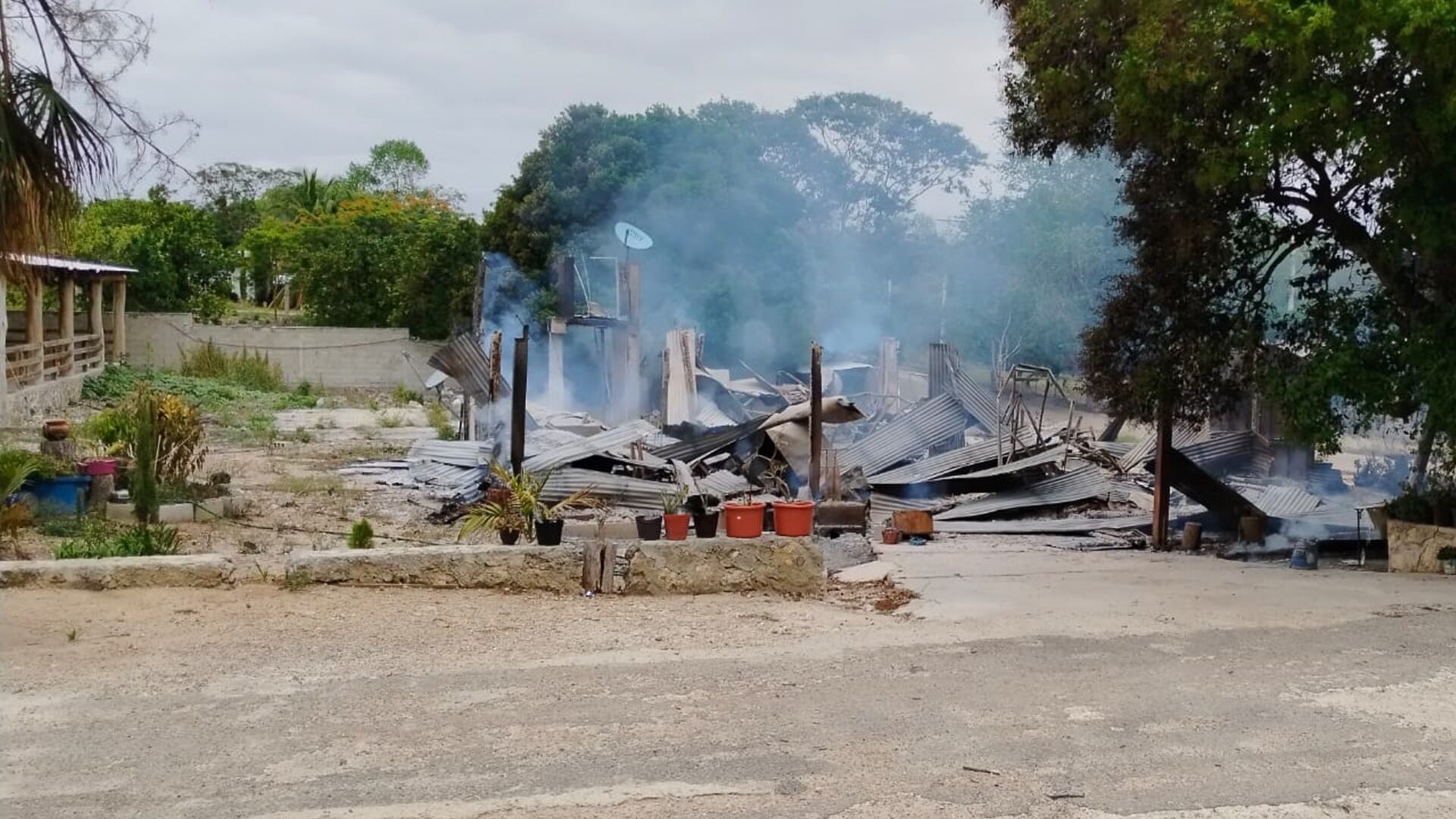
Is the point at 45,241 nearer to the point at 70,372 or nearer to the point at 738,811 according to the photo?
the point at 738,811

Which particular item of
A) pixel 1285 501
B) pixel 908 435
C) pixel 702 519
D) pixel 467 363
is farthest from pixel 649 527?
pixel 908 435

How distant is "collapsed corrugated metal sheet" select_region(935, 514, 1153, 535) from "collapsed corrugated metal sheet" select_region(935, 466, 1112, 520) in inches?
12.8

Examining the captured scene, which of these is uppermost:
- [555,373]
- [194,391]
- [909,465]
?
[555,373]

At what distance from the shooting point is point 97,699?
5387 millimetres

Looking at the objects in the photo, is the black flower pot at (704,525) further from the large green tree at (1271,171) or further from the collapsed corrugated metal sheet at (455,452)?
the collapsed corrugated metal sheet at (455,452)

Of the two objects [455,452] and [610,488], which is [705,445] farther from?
[455,452]

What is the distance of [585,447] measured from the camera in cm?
1402

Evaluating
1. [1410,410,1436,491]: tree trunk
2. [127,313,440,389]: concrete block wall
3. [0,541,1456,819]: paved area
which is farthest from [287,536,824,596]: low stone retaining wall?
[127,313,440,389]: concrete block wall

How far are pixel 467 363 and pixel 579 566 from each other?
8827 mm

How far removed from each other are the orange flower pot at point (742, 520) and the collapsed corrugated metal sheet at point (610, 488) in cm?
477

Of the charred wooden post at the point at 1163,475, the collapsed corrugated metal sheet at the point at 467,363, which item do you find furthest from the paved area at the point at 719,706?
the collapsed corrugated metal sheet at the point at 467,363

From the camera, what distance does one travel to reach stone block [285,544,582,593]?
298 inches

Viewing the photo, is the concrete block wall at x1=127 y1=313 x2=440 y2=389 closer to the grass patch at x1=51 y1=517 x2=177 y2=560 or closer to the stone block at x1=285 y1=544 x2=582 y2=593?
the grass patch at x1=51 y1=517 x2=177 y2=560

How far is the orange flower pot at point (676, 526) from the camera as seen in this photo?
852cm
